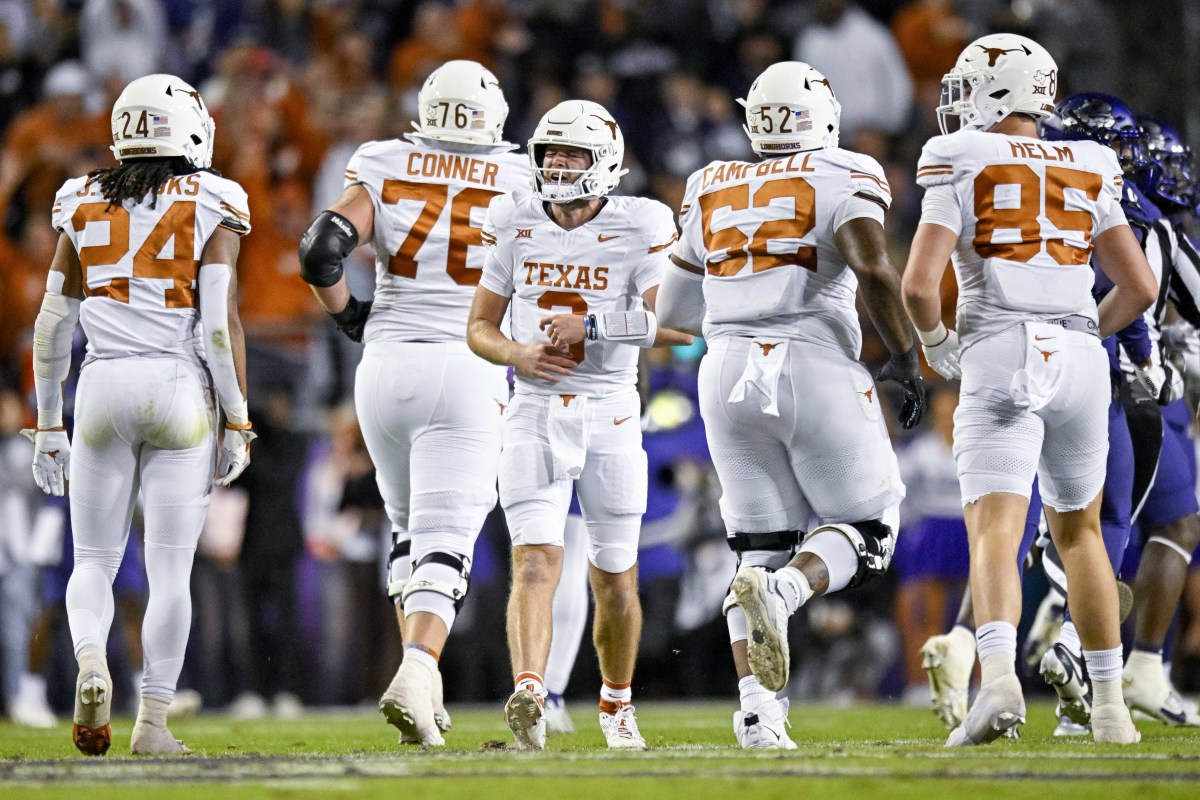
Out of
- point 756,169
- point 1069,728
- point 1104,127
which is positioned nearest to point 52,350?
point 756,169

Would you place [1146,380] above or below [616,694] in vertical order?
above

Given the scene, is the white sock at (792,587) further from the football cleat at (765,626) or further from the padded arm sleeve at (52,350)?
the padded arm sleeve at (52,350)

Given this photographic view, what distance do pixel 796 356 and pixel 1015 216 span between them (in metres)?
0.87

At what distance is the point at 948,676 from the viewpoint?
7.09 metres

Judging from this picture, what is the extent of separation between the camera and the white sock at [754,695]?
18.9 feet

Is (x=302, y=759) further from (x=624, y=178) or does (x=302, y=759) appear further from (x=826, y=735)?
(x=624, y=178)

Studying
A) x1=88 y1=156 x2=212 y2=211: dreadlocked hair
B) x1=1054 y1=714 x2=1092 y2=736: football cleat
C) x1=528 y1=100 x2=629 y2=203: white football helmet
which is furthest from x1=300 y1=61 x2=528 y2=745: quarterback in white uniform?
x1=1054 y1=714 x2=1092 y2=736: football cleat

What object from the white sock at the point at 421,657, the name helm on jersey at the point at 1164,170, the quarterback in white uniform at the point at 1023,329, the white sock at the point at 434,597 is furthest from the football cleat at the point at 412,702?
the name helm on jersey at the point at 1164,170

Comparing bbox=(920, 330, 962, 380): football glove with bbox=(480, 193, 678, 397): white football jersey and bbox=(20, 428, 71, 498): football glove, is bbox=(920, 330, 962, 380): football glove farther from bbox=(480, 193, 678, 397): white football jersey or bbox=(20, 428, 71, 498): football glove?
bbox=(20, 428, 71, 498): football glove

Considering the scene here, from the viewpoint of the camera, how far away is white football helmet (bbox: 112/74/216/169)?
6301 millimetres

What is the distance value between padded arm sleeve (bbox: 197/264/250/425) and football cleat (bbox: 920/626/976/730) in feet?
9.83

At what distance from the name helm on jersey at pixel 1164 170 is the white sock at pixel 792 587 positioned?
2.84m

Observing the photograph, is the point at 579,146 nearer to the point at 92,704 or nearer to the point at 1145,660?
the point at 92,704

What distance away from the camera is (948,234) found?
578 centimetres
